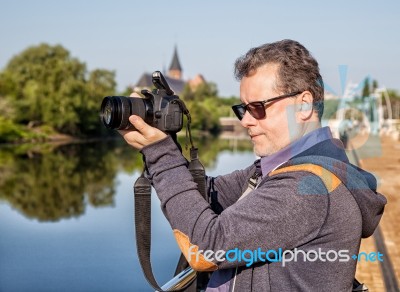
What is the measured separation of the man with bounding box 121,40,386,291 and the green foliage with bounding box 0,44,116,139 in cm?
3126

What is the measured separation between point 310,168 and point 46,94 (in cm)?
3297

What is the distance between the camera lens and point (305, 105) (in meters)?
1.12

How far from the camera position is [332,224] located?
1026mm

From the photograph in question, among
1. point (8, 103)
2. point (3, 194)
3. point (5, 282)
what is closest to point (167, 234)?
point (5, 282)

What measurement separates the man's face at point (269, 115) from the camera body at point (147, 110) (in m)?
0.17

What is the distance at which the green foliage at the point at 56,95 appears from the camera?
31391mm

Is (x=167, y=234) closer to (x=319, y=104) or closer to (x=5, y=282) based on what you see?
(x=5, y=282)

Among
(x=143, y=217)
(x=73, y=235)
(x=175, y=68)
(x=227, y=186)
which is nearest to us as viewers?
(x=143, y=217)

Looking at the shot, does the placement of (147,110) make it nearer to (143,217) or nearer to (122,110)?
(122,110)

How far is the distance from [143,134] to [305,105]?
38 cm

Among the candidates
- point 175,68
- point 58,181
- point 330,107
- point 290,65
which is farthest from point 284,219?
point 175,68

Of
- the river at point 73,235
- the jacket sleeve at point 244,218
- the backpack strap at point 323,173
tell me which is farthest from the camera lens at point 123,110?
the river at point 73,235

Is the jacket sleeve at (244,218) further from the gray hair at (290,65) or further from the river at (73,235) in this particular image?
the river at (73,235)
